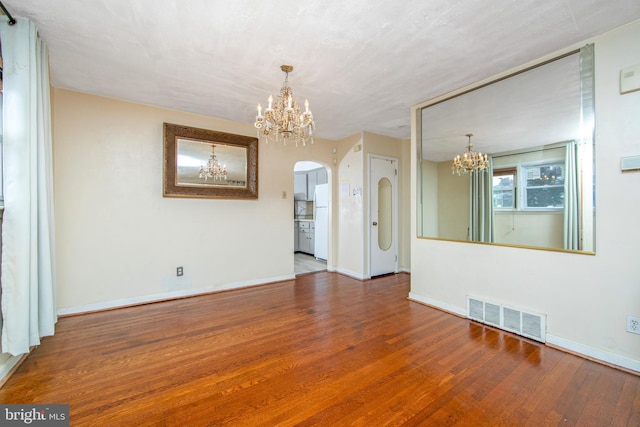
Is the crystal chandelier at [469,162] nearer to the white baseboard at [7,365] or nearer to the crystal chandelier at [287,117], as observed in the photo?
the crystal chandelier at [287,117]

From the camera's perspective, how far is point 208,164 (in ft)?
12.7

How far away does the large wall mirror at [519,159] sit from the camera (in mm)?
2238

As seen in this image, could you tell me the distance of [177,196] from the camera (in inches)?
145

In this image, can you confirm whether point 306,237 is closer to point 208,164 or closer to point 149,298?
point 208,164

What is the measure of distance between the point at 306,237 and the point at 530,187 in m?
5.38

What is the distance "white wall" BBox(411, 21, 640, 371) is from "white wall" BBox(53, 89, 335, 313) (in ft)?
12.1

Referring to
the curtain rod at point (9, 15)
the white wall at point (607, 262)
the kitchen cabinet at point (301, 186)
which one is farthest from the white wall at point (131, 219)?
the white wall at point (607, 262)

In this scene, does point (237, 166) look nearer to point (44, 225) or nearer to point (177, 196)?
point (177, 196)

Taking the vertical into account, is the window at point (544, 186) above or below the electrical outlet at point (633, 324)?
above

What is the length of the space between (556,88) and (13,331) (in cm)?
470

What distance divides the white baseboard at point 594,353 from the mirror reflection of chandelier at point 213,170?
4246 mm

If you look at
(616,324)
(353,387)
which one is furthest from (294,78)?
(616,324)

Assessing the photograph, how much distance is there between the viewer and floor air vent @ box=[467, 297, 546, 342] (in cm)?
246
